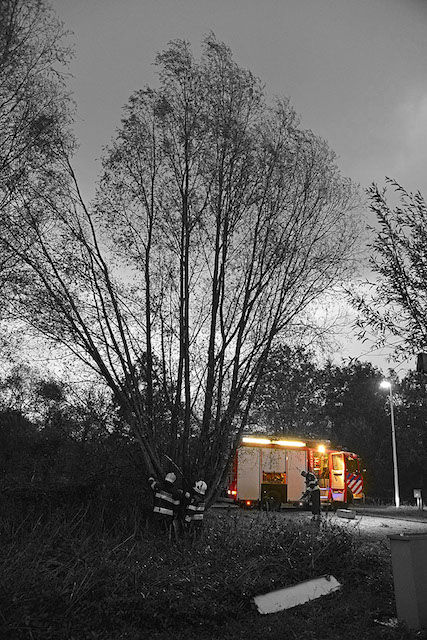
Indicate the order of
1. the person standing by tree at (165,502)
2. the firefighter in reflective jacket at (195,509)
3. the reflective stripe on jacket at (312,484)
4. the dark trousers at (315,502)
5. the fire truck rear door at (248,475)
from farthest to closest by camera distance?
the fire truck rear door at (248,475), the reflective stripe on jacket at (312,484), the dark trousers at (315,502), the firefighter in reflective jacket at (195,509), the person standing by tree at (165,502)

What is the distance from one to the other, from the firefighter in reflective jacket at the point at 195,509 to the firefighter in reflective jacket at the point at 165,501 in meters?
0.20

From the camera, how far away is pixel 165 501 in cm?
842

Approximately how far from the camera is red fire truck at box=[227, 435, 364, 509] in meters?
20.1

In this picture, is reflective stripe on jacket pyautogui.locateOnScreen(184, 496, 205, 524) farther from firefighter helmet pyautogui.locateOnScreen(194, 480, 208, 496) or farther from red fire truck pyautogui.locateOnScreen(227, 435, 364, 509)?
red fire truck pyautogui.locateOnScreen(227, 435, 364, 509)

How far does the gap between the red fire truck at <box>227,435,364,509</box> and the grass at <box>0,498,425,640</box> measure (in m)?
11.3

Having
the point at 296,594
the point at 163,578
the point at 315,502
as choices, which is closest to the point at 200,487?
the point at 296,594

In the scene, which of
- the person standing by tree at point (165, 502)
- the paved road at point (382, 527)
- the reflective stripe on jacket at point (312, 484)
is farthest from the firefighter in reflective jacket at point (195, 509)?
the reflective stripe on jacket at point (312, 484)

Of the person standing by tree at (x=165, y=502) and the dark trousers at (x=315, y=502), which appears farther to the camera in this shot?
the dark trousers at (x=315, y=502)

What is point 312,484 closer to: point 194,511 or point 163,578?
point 194,511

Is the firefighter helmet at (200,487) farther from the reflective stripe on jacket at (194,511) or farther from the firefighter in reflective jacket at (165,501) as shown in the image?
the firefighter in reflective jacket at (165,501)

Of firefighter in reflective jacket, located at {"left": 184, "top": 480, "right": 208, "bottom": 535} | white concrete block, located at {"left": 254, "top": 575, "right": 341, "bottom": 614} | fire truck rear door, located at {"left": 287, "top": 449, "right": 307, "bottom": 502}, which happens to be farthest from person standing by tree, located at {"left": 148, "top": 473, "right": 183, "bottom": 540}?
fire truck rear door, located at {"left": 287, "top": 449, "right": 307, "bottom": 502}

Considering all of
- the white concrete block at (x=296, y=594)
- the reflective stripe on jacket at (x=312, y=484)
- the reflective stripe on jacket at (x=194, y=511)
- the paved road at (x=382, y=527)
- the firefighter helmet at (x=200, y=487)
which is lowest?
the white concrete block at (x=296, y=594)

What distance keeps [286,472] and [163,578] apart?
618 inches

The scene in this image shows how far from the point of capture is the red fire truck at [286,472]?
790 inches
